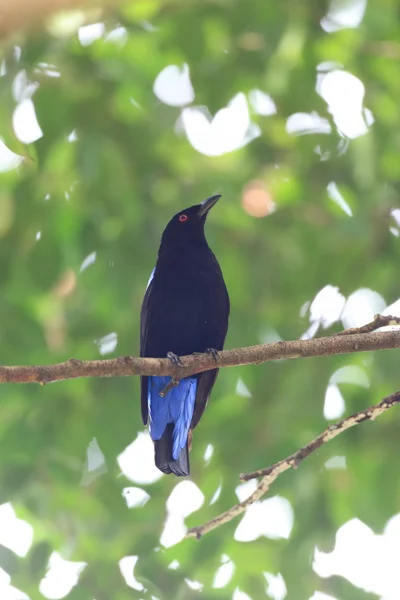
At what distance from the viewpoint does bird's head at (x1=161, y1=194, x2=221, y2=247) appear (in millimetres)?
4878

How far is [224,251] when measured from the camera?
4961 millimetres

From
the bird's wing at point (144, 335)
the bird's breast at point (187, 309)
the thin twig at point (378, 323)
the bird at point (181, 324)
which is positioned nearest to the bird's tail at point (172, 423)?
the bird at point (181, 324)

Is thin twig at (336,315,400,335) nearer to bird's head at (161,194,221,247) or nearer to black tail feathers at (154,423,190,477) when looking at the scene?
black tail feathers at (154,423,190,477)

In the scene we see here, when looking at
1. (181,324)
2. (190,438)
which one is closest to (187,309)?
(181,324)

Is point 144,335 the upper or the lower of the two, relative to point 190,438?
upper

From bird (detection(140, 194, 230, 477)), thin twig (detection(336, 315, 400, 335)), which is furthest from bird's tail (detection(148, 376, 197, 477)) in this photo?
thin twig (detection(336, 315, 400, 335))

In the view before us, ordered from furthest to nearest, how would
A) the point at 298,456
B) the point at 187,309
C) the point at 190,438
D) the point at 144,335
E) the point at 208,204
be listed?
the point at 208,204 → the point at 187,309 → the point at 144,335 → the point at 190,438 → the point at 298,456

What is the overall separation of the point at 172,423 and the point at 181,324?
0.62 metres

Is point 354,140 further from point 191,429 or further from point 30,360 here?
point 30,360

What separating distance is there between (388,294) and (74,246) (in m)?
1.73

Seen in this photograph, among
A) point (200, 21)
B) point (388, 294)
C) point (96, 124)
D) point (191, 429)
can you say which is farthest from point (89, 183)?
point (388, 294)

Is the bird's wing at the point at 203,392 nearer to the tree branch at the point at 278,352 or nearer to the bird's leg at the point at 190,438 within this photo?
the bird's leg at the point at 190,438

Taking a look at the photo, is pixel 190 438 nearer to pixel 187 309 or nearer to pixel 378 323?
pixel 187 309

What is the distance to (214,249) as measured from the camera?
495 cm
